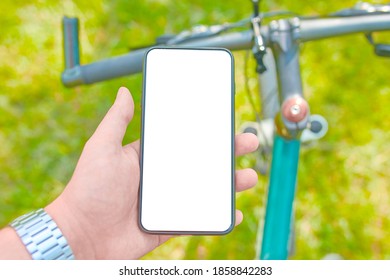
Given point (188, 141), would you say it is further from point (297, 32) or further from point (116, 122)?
point (297, 32)

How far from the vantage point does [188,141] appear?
1278mm

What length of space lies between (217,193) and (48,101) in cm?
116

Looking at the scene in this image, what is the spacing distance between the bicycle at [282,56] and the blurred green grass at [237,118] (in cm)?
56

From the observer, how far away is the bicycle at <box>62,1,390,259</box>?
1205 millimetres

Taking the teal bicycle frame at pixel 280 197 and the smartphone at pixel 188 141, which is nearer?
the smartphone at pixel 188 141

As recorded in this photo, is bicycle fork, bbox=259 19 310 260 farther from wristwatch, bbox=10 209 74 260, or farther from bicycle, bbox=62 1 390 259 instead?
wristwatch, bbox=10 209 74 260

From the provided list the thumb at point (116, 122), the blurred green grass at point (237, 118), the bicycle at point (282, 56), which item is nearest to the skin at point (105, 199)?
the thumb at point (116, 122)

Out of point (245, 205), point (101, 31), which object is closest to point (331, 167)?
point (245, 205)

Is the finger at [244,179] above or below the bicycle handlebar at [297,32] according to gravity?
below

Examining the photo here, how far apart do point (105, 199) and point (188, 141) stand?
0.91 ft

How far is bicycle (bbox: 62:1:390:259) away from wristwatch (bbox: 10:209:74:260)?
41cm

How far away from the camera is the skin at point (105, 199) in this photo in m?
1.25

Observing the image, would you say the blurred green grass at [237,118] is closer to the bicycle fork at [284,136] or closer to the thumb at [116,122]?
the bicycle fork at [284,136]

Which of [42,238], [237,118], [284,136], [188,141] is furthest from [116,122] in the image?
[237,118]
